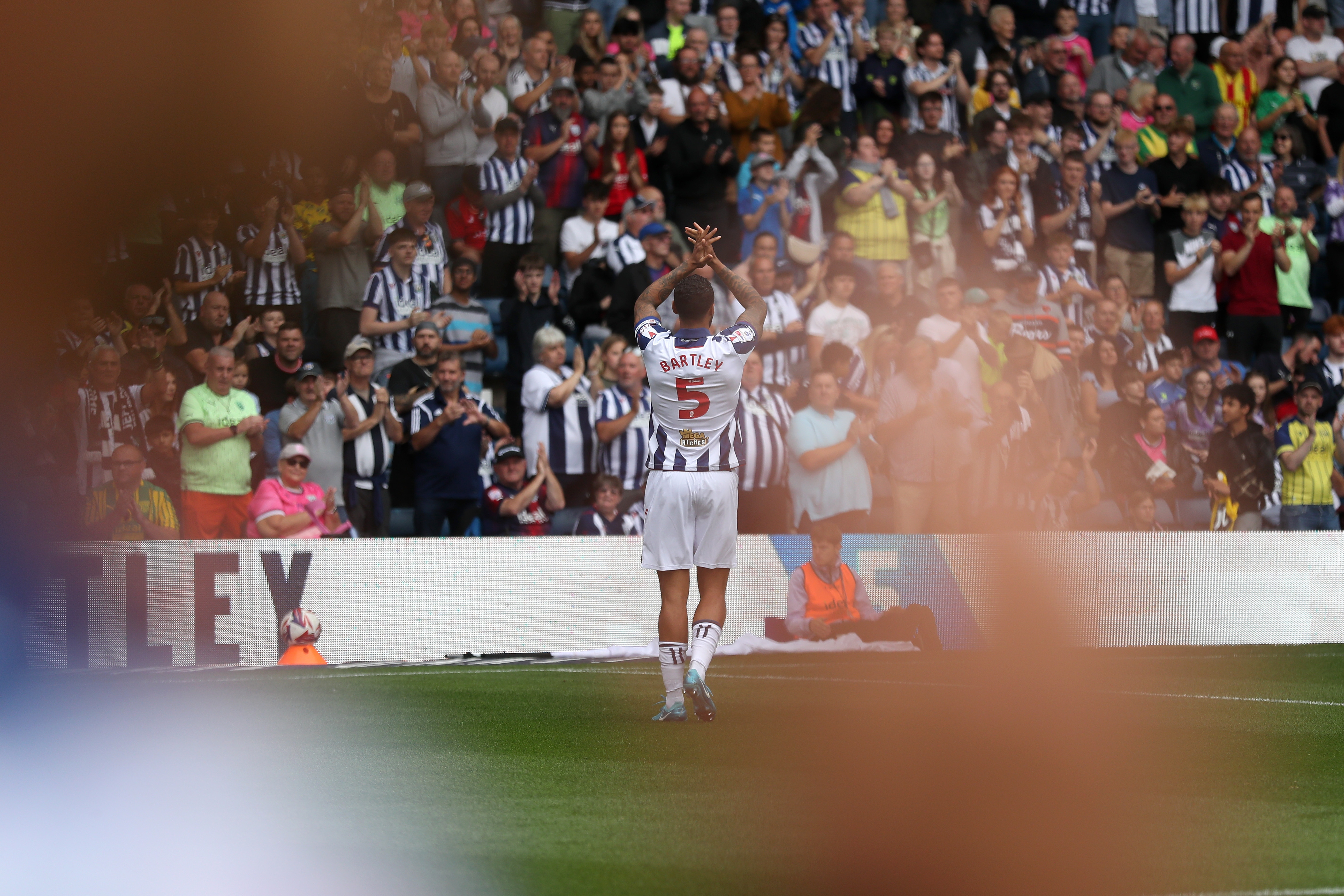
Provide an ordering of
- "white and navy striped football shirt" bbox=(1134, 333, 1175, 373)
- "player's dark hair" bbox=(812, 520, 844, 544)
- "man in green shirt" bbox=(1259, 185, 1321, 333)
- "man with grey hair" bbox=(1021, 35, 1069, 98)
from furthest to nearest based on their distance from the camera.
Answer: "man with grey hair" bbox=(1021, 35, 1069, 98)
"man in green shirt" bbox=(1259, 185, 1321, 333)
"white and navy striped football shirt" bbox=(1134, 333, 1175, 373)
"player's dark hair" bbox=(812, 520, 844, 544)

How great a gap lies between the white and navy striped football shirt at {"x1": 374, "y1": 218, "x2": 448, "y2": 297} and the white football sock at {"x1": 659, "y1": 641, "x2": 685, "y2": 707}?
607 centimetres

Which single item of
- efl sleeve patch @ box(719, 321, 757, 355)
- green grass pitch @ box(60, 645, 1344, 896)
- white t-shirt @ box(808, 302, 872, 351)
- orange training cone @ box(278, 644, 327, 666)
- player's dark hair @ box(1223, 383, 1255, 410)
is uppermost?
white t-shirt @ box(808, 302, 872, 351)

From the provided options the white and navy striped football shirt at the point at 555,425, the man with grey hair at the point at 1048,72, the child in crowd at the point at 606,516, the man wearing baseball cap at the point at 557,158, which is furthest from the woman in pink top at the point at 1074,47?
the child in crowd at the point at 606,516

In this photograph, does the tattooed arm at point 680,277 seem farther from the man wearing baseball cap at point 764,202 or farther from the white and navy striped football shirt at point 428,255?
the man wearing baseball cap at point 764,202

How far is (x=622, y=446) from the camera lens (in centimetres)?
1234

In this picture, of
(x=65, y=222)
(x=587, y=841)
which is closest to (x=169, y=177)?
(x=65, y=222)

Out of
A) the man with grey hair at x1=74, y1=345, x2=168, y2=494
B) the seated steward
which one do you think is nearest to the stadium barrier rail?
the seated steward

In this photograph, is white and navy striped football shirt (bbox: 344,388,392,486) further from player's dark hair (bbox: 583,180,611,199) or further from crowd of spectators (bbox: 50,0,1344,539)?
player's dark hair (bbox: 583,180,611,199)

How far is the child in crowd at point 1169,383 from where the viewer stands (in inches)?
551

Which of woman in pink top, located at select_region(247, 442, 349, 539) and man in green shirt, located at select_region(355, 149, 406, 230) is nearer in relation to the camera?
man in green shirt, located at select_region(355, 149, 406, 230)

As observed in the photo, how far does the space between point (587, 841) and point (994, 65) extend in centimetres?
1313

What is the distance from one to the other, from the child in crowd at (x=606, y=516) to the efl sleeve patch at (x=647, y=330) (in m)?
4.68

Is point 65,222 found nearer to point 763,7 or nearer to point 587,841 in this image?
point 587,841

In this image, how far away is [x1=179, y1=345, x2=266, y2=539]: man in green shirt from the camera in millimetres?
11141
